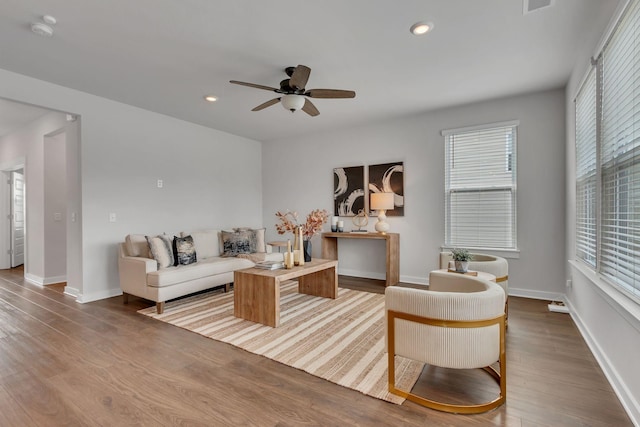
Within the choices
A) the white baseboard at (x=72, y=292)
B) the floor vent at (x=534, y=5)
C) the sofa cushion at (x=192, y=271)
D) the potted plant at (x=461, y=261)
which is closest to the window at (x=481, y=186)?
the potted plant at (x=461, y=261)

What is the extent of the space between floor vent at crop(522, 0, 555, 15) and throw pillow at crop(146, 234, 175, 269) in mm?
4250

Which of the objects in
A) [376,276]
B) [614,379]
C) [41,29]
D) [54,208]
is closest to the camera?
[614,379]

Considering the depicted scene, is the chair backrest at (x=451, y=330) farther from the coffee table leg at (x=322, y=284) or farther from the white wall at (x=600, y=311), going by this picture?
the coffee table leg at (x=322, y=284)

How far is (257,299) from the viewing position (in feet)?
10.3

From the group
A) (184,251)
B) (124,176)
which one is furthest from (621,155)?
(124,176)

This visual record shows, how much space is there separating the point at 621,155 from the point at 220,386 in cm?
304

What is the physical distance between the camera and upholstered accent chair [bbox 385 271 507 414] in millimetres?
1730

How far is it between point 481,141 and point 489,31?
204 cm

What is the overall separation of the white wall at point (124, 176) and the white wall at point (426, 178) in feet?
4.62

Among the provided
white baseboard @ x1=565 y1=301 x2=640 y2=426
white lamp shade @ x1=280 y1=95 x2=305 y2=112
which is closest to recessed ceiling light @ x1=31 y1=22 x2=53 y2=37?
white lamp shade @ x1=280 y1=95 x2=305 y2=112

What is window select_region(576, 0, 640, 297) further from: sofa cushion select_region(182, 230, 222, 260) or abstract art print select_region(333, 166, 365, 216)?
sofa cushion select_region(182, 230, 222, 260)

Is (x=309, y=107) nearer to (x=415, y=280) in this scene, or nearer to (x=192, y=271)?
(x=192, y=271)

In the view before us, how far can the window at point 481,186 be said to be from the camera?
4.20 meters

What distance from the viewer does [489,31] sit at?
2592mm
